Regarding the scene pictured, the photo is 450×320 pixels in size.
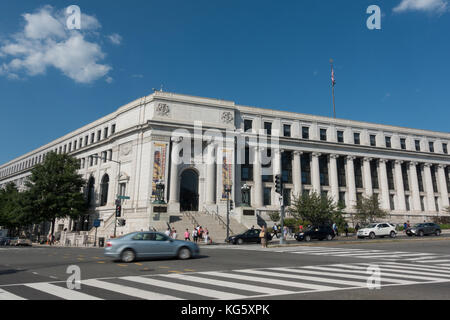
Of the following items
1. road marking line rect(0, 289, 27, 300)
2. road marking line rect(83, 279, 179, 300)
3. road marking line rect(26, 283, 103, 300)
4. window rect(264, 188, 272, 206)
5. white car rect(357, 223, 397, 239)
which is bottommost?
road marking line rect(0, 289, 27, 300)

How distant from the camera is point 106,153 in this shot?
56.0 metres

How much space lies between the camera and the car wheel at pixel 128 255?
1505cm

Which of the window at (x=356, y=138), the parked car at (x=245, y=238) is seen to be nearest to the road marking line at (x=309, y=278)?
the parked car at (x=245, y=238)

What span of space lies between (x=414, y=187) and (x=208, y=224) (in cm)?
4300

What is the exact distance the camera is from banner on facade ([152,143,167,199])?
44.2 meters

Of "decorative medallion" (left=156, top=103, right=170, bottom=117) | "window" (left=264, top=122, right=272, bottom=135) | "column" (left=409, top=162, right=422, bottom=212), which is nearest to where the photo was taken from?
"decorative medallion" (left=156, top=103, right=170, bottom=117)

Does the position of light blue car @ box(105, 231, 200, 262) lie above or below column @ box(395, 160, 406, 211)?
below

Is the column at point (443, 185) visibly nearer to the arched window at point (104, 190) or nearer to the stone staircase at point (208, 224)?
the stone staircase at point (208, 224)

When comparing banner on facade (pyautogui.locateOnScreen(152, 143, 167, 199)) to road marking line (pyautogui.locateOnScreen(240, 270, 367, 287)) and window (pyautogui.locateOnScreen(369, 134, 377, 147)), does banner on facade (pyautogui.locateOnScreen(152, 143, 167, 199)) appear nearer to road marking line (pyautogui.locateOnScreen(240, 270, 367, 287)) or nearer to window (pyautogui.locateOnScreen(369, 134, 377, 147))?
road marking line (pyautogui.locateOnScreen(240, 270, 367, 287))

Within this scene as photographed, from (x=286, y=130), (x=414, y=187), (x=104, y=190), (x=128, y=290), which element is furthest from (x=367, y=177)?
(x=128, y=290)

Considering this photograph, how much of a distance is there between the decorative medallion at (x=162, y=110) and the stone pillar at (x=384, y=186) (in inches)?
1559

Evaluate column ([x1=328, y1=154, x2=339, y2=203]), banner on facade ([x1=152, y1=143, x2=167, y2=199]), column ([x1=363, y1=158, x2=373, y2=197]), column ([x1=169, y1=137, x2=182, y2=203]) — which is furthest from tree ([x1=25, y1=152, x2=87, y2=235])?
column ([x1=363, y1=158, x2=373, y2=197])

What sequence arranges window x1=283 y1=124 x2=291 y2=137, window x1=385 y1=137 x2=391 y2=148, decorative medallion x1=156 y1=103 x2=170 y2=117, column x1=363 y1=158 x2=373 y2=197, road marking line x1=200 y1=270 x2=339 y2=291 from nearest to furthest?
road marking line x1=200 y1=270 x2=339 y2=291
decorative medallion x1=156 y1=103 x2=170 y2=117
window x1=283 y1=124 x2=291 y2=137
column x1=363 y1=158 x2=373 y2=197
window x1=385 y1=137 x2=391 y2=148
